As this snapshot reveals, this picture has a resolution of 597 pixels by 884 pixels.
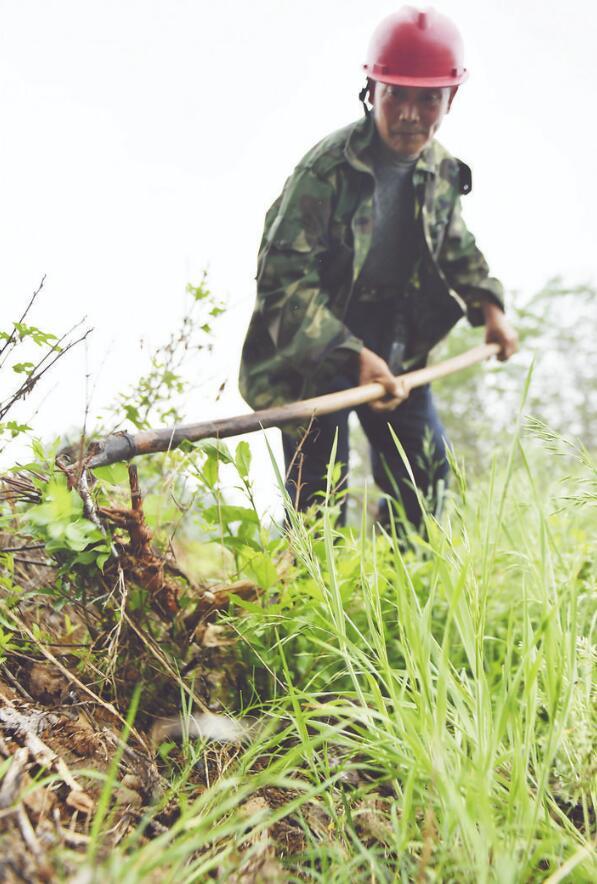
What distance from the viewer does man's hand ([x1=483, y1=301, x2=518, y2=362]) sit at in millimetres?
3361

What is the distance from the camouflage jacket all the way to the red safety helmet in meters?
0.21

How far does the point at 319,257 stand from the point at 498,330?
1150 millimetres

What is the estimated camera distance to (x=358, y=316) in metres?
3.07

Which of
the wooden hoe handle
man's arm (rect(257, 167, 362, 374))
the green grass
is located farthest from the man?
the green grass

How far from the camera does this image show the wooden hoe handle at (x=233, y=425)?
1712 mm

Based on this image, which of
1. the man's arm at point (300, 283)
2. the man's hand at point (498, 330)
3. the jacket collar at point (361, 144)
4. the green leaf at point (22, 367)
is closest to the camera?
the green leaf at point (22, 367)

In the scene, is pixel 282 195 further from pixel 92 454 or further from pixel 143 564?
Result: pixel 143 564

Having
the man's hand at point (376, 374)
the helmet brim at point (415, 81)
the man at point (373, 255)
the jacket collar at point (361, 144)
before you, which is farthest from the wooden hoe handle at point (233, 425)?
the helmet brim at point (415, 81)

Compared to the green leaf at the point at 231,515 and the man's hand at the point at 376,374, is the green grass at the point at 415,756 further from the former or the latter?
the man's hand at the point at 376,374

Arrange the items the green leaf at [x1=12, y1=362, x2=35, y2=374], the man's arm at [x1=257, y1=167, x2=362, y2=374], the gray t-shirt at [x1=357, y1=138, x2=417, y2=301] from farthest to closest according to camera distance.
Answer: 1. the gray t-shirt at [x1=357, y1=138, x2=417, y2=301]
2. the man's arm at [x1=257, y1=167, x2=362, y2=374]
3. the green leaf at [x1=12, y1=362, x2=35, y2=374]

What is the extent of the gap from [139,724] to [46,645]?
0.27 m

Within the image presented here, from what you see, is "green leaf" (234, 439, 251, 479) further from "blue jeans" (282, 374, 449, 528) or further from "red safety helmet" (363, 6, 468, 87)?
"red safety helmet" (363, 6, 468, 87)

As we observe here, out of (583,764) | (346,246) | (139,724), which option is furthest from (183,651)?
(346,246)

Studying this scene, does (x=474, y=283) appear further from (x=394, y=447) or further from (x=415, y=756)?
(x=415, y=756)
